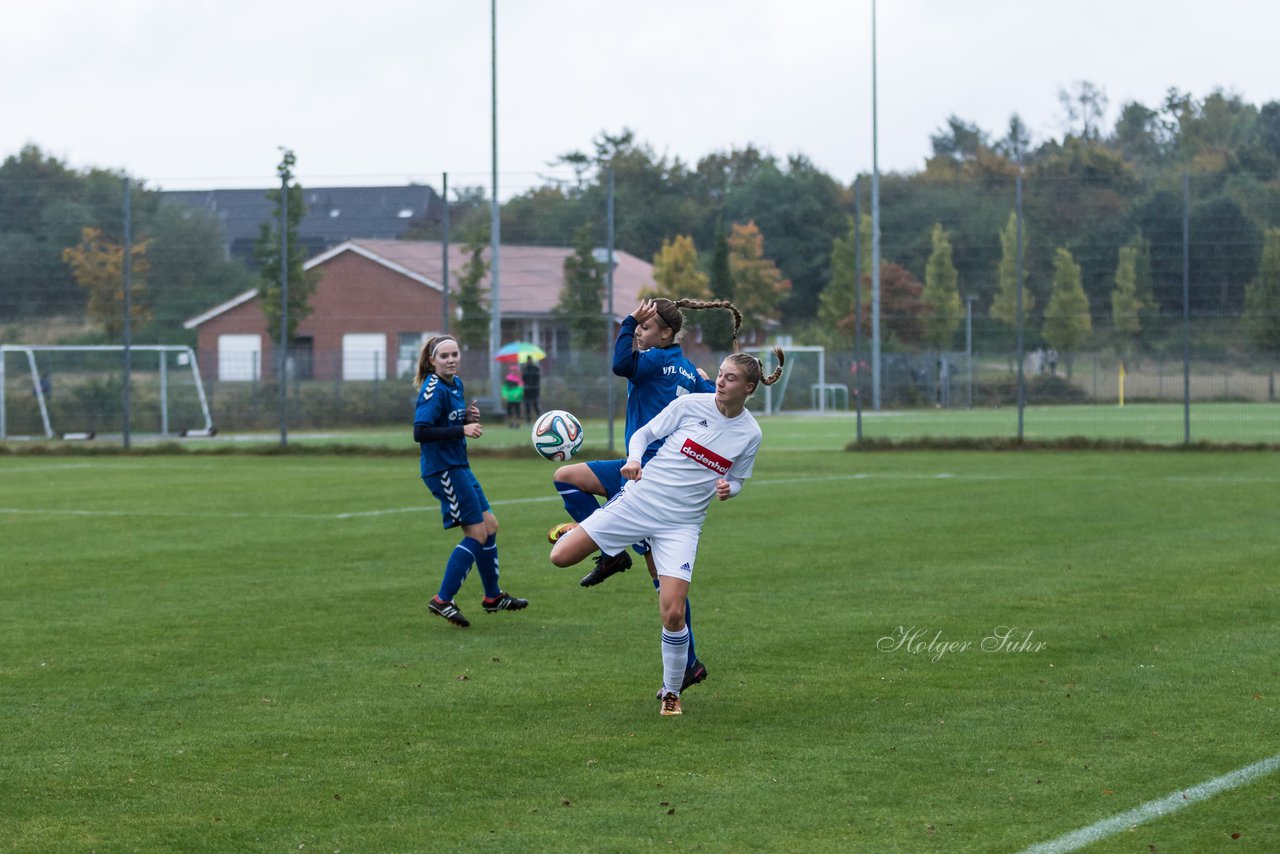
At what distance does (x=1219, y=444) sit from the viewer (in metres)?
27.3

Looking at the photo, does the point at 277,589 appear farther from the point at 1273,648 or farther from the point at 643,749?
the point at 1273,648

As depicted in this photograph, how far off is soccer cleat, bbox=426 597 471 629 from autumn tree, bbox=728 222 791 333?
51.5 meters

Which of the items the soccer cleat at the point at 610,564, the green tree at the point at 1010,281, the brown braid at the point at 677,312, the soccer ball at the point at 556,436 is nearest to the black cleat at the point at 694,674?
the soccer cleat at the point at 610,564

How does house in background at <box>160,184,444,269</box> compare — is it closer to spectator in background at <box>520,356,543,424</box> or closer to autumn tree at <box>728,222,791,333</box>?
spectator in background at <box>520,356,543,424</box>

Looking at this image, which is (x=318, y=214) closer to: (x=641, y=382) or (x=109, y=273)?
(x=109, y=273)

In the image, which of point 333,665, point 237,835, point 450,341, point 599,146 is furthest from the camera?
point 599,146

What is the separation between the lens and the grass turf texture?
5.57 m

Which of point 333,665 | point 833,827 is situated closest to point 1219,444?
point 333,665

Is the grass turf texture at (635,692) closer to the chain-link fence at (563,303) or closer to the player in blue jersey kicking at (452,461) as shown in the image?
the player in blue jersey kicking at (452,461)

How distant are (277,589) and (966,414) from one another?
20284 millimetres

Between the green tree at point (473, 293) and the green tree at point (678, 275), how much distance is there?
701 inches

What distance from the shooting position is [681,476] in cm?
757

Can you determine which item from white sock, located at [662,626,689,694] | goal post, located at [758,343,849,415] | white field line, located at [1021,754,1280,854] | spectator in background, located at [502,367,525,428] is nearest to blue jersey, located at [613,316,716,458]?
white sock, located at [662,626,689,694]

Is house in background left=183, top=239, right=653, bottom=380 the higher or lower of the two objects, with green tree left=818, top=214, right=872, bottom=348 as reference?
lower
